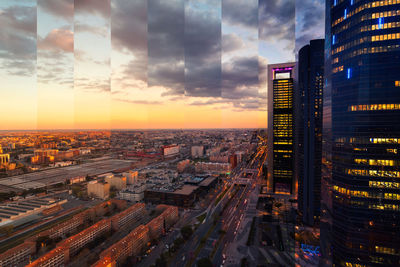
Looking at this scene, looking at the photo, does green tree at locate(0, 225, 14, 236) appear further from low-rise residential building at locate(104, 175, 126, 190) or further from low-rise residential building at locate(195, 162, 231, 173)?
low-rise residential building at locate(195, 162, 231, 173)

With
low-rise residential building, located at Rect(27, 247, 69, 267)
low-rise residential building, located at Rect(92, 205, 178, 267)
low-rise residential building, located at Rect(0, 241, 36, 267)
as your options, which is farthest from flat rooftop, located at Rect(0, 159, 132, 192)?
low-rise residential building, located at Rect(27, 247, 69, 267)

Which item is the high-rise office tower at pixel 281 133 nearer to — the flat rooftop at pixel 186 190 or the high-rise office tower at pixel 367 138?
the flat rooftop at pixel 186 190

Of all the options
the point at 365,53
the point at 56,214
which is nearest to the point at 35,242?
the point at 56,214

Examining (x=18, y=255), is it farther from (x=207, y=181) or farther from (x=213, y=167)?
(x=213, y=167)

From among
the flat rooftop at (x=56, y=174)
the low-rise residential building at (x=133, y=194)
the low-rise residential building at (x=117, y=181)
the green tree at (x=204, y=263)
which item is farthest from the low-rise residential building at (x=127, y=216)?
the low-rise residential building at (x=117, y=181)

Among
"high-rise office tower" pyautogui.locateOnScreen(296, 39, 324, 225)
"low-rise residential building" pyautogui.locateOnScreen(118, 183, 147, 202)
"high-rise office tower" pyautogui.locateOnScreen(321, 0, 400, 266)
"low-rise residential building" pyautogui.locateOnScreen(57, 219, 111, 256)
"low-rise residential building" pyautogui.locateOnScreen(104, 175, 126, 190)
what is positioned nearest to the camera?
"high-rise office tower" pyautogui.locateOnScreen(321, 0, 400, 266)

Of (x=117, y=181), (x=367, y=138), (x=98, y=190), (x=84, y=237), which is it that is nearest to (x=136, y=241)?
(x=84, y=237)
